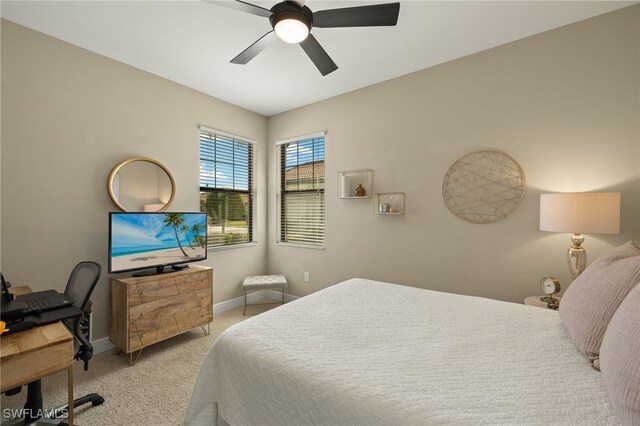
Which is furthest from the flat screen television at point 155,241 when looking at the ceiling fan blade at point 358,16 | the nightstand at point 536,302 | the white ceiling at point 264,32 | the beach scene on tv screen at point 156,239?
the nightstand at point 536,302

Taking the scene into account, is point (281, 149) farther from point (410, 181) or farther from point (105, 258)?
point (105, 258)

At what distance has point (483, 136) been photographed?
2.65 meters

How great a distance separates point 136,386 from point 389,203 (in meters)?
2.82

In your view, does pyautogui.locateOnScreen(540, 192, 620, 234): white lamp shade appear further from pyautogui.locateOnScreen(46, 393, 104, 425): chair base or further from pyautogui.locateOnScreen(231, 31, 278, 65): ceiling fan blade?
pyautogui.locateOnScreen(46, 393, 104, 425): chair base

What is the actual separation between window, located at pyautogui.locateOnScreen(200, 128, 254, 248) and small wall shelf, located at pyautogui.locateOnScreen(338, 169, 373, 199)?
149 centimetres

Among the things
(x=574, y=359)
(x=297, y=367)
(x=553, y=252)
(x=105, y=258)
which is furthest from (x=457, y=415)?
(x=105, y=258)

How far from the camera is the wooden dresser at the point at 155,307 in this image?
243cm

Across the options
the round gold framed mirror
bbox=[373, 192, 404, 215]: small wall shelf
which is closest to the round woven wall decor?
bbox=[373, 192, 404, 215]: small wall shelf

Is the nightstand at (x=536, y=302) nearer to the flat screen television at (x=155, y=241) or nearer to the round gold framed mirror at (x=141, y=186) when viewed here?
the flat screen television at (x=155, y=241)

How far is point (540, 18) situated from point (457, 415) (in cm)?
286

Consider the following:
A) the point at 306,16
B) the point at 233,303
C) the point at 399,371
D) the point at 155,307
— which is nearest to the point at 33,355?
the point at 155,307

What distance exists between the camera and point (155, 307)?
2.60m

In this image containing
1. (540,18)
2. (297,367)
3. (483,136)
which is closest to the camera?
(297,367)

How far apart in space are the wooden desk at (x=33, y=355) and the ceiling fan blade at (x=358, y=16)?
224 centimetres
